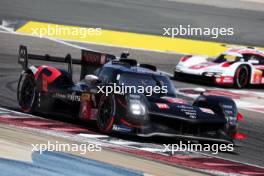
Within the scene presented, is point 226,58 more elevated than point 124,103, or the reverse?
point 226,58

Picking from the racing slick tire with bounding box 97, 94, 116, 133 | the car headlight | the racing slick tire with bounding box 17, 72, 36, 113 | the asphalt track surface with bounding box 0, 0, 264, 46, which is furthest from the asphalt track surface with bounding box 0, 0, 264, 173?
the racing slick tire with bounding box 97, 94, 116, 133

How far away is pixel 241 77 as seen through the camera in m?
22.3

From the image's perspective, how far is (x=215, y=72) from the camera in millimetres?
21953

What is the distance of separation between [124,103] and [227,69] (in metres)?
9.92

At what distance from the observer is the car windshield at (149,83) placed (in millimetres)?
13320

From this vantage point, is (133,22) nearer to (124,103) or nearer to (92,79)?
(92,79)

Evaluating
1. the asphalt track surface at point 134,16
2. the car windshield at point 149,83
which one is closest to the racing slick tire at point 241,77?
the asphalt track surface at point 134,16

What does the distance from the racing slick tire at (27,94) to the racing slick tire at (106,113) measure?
2.07 metres

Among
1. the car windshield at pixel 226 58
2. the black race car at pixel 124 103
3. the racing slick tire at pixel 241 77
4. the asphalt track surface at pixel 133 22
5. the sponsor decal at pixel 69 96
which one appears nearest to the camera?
the black race car at pixel 124 103

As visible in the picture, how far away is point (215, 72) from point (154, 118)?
9.61 m

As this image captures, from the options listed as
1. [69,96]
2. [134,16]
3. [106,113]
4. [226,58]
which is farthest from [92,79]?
[134,16]

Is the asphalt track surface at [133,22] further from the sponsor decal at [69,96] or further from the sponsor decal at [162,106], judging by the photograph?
the sponsor decal at [69,96]

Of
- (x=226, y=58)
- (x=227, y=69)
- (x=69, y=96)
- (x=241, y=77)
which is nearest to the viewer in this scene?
(x=69, y=96)

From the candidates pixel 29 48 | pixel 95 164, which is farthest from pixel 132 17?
pixel 95 164
